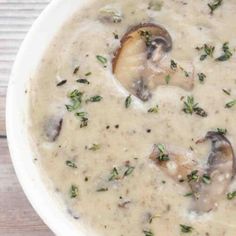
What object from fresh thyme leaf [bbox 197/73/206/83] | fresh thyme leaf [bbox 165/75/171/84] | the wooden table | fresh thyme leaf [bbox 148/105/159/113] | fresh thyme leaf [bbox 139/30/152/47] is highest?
fresh thyme leaf [bbox 139/30/152/47]

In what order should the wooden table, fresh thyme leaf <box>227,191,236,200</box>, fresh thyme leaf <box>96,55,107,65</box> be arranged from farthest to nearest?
the wooden table → fresh thyme leaf <box>96,55,107,65</box> → fresh thyme leaf <box>227,191,236,200</box>

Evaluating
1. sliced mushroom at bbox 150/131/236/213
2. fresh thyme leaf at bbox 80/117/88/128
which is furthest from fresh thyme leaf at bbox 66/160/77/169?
sliced mushroom at bbox 150/131/236/213

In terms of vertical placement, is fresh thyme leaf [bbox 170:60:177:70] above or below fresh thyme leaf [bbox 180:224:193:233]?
above

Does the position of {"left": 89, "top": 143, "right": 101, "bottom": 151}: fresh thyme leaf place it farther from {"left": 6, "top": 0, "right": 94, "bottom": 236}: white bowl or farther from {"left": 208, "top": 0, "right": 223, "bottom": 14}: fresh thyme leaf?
{"left": 208, "top": 0, "right": 223, "bottom": 14}: fresh thyme leaf

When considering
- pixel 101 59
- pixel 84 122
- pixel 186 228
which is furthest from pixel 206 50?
pixel 186 228

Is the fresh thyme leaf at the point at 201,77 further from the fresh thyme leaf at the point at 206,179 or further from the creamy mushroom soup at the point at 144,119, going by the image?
the fresh thyme leaf at the point at 206,179

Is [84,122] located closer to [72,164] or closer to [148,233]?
[72,164]
